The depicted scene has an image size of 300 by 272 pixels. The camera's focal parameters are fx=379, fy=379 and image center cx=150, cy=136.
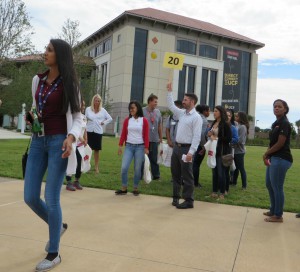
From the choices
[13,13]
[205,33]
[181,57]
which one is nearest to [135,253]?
[181,57]

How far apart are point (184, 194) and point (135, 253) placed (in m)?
2.69

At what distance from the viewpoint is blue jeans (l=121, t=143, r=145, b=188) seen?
24.0 feet

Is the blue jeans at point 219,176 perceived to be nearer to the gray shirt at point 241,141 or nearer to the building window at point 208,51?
the gray shirt at point 241,141

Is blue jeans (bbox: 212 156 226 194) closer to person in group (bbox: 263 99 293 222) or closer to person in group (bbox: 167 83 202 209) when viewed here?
person in group (bbox: 167 83 202 209)

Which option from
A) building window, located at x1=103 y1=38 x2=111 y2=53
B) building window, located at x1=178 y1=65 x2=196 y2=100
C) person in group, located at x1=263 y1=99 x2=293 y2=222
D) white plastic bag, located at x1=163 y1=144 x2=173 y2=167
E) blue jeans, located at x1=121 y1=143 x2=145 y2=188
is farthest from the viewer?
building window, located at x1=103 y1=38 x2=111 y2=53

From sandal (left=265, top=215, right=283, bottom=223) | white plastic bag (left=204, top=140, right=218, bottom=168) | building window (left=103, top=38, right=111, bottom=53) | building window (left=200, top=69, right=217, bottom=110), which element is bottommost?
sandal (left=265, top=215, right=283, bottom=223)

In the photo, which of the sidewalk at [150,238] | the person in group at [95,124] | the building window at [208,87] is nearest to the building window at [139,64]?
the building window at [208,87]

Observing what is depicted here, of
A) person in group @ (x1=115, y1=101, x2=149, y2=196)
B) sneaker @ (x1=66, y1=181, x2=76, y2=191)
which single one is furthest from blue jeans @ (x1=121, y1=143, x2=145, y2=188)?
sneaker @ (x1=66, y1=181, x2=76, y2=191)

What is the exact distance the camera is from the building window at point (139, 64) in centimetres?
5356

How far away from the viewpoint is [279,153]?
5.73 m

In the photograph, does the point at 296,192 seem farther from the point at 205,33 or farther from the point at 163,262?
the point at 205,33

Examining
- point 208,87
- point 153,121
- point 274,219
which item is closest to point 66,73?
point 274,219

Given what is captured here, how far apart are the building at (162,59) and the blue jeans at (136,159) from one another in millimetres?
39875

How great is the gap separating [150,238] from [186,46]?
55.5 m
